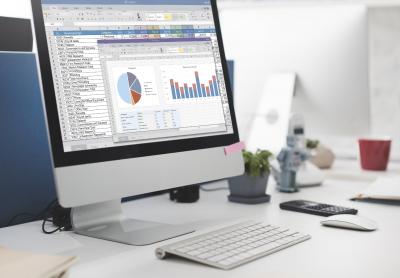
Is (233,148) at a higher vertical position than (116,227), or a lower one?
higher

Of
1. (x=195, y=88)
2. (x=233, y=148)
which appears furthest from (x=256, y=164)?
(x=195, y=88)

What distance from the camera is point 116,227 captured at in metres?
1.22

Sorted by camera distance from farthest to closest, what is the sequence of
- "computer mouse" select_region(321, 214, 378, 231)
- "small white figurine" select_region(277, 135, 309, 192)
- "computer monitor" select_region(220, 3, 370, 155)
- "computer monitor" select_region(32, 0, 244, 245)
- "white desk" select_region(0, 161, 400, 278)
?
"computer monitor" select_region(220, 3, 370, 155), "small white figurine" select_region(277, 135, 309, 192), "computer mouse" select_region(321, 214, 378, 231), "computer monitor" select_region(32, 0, 244, 245), "white desk" select_region(0, 161, 400, 278)

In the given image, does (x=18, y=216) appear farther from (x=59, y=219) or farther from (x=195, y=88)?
(x=195, y=88)

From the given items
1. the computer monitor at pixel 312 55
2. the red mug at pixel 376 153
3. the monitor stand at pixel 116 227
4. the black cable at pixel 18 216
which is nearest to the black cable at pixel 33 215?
the black cable at pixel 18 216

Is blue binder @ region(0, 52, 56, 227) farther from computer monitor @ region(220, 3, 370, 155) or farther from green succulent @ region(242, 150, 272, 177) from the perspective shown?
computer monitor @ region(220, 3, 370, 155)

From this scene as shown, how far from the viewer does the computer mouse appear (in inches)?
46.0

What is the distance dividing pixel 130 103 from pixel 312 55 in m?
0.89

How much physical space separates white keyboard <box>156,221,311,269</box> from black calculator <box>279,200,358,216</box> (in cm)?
21

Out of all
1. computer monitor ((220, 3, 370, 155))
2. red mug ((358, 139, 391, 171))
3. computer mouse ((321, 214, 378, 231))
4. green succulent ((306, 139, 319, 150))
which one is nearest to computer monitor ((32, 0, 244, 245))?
computer mouse ((321, 214, 378, 231))

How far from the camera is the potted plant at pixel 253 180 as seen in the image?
4.81 ft

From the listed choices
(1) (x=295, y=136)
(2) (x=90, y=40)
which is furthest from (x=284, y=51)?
(2) (x=90, y=40)

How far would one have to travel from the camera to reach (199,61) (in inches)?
51.6

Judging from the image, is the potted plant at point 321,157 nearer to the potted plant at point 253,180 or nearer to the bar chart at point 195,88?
the potted plant at point 253,180
